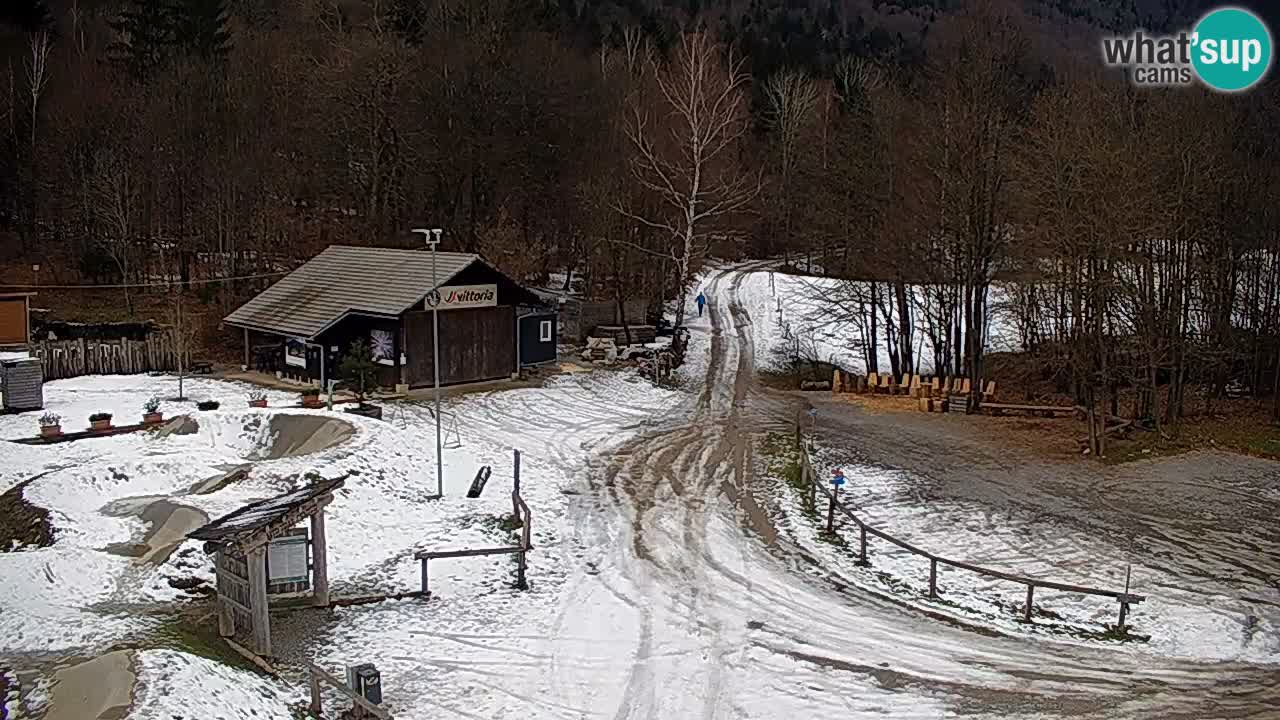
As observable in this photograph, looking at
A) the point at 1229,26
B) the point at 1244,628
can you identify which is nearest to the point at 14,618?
the point at 1244,628

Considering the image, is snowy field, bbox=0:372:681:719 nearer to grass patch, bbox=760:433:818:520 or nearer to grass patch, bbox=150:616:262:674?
grass patch, bbox=150:616:262:674

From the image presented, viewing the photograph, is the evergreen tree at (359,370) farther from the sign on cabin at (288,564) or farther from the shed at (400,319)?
the sign on cabin at (288,564)

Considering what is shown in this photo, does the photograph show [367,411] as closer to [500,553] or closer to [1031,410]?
[500,553]

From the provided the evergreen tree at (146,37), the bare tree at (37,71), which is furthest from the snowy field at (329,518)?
the evergreen tree at (146,37)

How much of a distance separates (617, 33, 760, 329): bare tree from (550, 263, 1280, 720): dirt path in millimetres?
21658

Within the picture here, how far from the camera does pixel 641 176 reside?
48.0 metres

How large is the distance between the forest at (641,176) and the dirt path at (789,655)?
1568cm

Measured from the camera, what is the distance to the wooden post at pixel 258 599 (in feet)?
49.3

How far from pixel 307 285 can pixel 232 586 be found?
74.6ft

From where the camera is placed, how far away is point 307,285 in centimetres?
3675

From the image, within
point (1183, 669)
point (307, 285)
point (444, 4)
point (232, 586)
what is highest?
point (444, 4)

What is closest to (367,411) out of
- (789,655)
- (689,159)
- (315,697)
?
(315,697)

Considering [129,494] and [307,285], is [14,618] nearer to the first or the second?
[129,494]

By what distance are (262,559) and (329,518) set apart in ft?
20.0
